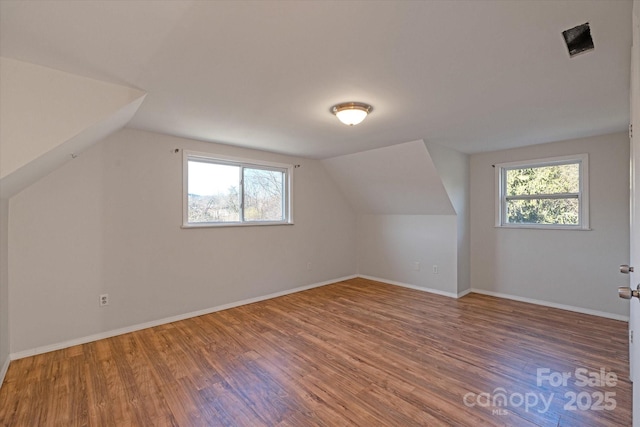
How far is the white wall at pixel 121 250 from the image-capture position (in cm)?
258

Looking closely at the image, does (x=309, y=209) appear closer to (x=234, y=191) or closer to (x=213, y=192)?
(x=234, y=191)

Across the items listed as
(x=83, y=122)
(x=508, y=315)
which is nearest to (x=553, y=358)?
(x=508, y=315)

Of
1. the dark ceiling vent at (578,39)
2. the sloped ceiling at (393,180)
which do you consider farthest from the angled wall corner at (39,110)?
the sloped ceiling at (393,180)

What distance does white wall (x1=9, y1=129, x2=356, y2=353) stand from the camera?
258cm

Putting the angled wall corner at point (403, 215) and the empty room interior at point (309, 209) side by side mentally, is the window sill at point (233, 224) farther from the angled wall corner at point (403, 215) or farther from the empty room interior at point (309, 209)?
the angled wall corner at point (403, 215)

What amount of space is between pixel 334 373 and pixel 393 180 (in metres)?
2.93

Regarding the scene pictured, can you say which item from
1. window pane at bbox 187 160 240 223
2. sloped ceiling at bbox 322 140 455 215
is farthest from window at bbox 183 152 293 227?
sloped ceiling at bbox 322 140 455 215

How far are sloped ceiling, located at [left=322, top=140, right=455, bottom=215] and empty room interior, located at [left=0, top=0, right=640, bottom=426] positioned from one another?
0.04 metres

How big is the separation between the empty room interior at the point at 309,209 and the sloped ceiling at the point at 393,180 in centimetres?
4

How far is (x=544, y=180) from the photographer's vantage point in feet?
12.9

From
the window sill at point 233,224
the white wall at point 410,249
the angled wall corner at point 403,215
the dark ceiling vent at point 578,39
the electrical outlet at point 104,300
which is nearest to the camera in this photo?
the dark ceiling vent at point 578,39

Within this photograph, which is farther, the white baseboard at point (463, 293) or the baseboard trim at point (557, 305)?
the white baseboard at point (463, 293)

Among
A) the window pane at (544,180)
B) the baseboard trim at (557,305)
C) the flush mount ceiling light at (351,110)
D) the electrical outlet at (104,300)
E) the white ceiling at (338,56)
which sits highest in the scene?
the white ceiling at (338,56)

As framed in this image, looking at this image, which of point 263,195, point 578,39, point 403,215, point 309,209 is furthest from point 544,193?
point 263,195
